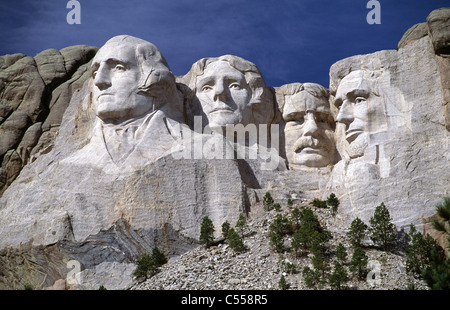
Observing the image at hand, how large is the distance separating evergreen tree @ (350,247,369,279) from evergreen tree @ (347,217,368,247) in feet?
3.48

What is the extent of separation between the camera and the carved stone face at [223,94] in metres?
32.2

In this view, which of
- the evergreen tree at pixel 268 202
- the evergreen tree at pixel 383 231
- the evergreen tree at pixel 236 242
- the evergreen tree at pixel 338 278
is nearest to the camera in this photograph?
the evergreen tree at pixel 338 278

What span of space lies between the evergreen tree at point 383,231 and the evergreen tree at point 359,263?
4.02ft

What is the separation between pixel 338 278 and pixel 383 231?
259 cm

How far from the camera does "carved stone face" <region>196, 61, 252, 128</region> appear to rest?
32156 millimetres

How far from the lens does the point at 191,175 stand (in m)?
29.4

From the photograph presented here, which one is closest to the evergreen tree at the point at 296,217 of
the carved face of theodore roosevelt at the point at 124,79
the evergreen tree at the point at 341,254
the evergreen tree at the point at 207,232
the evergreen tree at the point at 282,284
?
the evergreen tree at the point at 341,254

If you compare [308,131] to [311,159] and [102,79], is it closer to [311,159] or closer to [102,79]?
[311,159]

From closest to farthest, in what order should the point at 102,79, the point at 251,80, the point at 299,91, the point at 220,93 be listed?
the point at 102,79 → the point at 220,93 → the point at 251,80 → the point at 299,91

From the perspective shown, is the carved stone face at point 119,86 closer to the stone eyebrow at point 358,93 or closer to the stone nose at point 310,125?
the stone nose at point 310,125

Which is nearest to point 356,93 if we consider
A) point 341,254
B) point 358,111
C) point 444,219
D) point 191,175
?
point 358,111

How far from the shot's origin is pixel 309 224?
2789 centimetres
